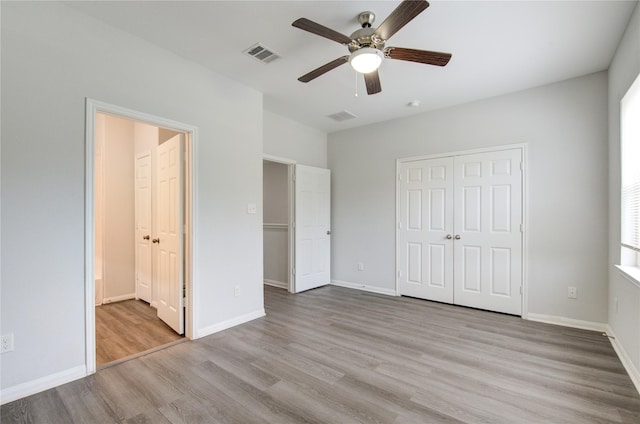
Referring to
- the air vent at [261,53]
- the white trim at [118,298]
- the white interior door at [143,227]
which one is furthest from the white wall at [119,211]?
the air vent at [261,53]

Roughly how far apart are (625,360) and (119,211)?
6029mm

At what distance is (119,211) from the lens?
441 cm

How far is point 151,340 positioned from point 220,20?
304 centimetres

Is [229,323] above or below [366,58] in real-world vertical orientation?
below

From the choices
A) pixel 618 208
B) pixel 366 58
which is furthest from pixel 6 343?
pixel 618 208

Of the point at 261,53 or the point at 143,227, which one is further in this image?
the point at 143,227

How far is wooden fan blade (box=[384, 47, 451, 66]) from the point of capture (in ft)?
6.91

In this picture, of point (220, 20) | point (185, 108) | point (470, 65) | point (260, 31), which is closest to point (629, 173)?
point (470, 65)

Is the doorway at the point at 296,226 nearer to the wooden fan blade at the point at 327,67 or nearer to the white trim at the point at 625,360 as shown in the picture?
the wooden fan blade at the point at 327,67

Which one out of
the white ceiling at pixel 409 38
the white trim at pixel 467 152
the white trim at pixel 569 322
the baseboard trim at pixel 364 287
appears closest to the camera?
the white ceiling at pixel 409 38

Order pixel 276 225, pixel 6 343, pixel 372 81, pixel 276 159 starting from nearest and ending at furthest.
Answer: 1. pixel 6 343
2. pixel 372 81
3. pixel 276 159
4. pixel 276 225

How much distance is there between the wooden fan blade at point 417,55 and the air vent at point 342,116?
212cm

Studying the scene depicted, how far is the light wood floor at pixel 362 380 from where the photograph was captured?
1.83 meters

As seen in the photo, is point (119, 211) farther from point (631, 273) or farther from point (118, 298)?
point (631, 273)
